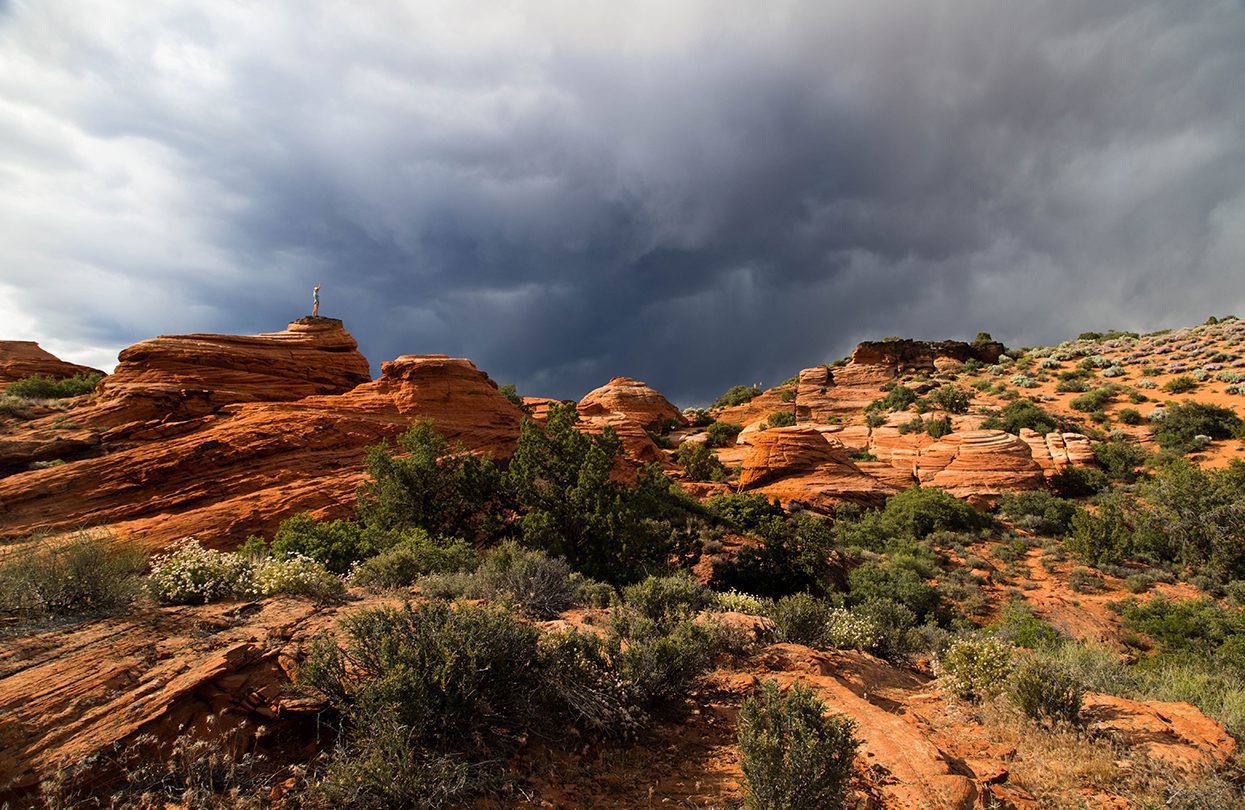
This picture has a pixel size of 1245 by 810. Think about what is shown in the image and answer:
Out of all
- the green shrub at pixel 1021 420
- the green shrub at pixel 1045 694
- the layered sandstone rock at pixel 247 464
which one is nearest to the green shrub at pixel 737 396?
the green shrub at pixel 1021 420

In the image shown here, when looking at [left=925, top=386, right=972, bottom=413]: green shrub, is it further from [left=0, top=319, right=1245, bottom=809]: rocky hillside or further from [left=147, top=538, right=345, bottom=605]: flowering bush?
[left=147, top=538, right=345, bottom=605]: flowering bush

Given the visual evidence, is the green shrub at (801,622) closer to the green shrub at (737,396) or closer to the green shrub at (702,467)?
the green shrub at (702,467)

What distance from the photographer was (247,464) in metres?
18.5

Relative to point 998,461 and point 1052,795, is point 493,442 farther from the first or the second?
point 998,461

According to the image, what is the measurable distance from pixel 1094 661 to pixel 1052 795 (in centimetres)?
488

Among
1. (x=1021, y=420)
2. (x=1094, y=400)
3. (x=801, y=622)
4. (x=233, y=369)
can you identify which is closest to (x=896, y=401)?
(x=1021, y=420)

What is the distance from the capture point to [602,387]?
155 feet

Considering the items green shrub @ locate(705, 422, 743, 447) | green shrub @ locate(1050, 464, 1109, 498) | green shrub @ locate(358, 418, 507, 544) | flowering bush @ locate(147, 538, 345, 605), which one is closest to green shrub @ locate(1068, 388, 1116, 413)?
green shrub @ locate(1050, 464, 1109, 498)

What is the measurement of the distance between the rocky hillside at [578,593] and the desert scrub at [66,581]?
0.04 meters

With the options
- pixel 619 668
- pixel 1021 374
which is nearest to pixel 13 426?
pixel 619 668

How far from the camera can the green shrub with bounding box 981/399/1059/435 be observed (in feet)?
109

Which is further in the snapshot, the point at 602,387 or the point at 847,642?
the point at 602,387

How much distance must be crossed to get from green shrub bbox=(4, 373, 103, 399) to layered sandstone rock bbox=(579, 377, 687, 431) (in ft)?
93.6

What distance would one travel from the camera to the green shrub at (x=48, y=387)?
20.2 m
